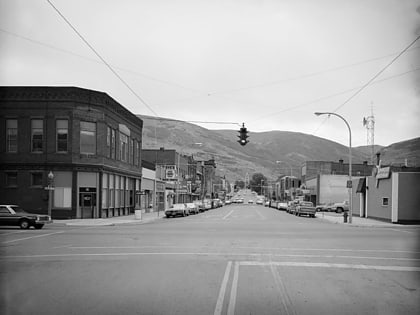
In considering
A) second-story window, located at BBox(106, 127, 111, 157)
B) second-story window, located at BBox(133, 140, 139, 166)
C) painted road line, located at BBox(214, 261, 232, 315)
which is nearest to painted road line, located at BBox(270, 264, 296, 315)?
painted road line, located at BBox(214, 261, 232, 315)

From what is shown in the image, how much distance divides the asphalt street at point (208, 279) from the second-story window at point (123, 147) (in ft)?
112

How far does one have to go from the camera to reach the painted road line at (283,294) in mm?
9484

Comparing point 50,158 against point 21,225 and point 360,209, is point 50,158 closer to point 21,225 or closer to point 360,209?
point 21,225

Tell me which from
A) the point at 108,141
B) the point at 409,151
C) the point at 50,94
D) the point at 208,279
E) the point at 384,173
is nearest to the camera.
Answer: the point at 409,151

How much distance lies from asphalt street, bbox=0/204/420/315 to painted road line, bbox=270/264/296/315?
20 millimetres

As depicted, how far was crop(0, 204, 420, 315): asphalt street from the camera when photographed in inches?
384

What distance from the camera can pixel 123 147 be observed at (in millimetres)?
56812

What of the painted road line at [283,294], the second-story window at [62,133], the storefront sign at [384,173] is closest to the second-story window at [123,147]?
the second-story window at [62,133]

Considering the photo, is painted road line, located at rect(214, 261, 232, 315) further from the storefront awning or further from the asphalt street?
the storefront awning

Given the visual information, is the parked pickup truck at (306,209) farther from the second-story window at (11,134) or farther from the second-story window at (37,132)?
the second-story window at (11,134)

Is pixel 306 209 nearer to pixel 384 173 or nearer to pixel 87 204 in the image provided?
pixel 384 173

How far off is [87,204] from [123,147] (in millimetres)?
11724

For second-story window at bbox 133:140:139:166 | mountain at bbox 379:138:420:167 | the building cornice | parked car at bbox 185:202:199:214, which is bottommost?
parked car at bbox 185:202:199:214

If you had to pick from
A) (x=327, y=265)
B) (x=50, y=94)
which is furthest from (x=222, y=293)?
(x=50, y=94)
